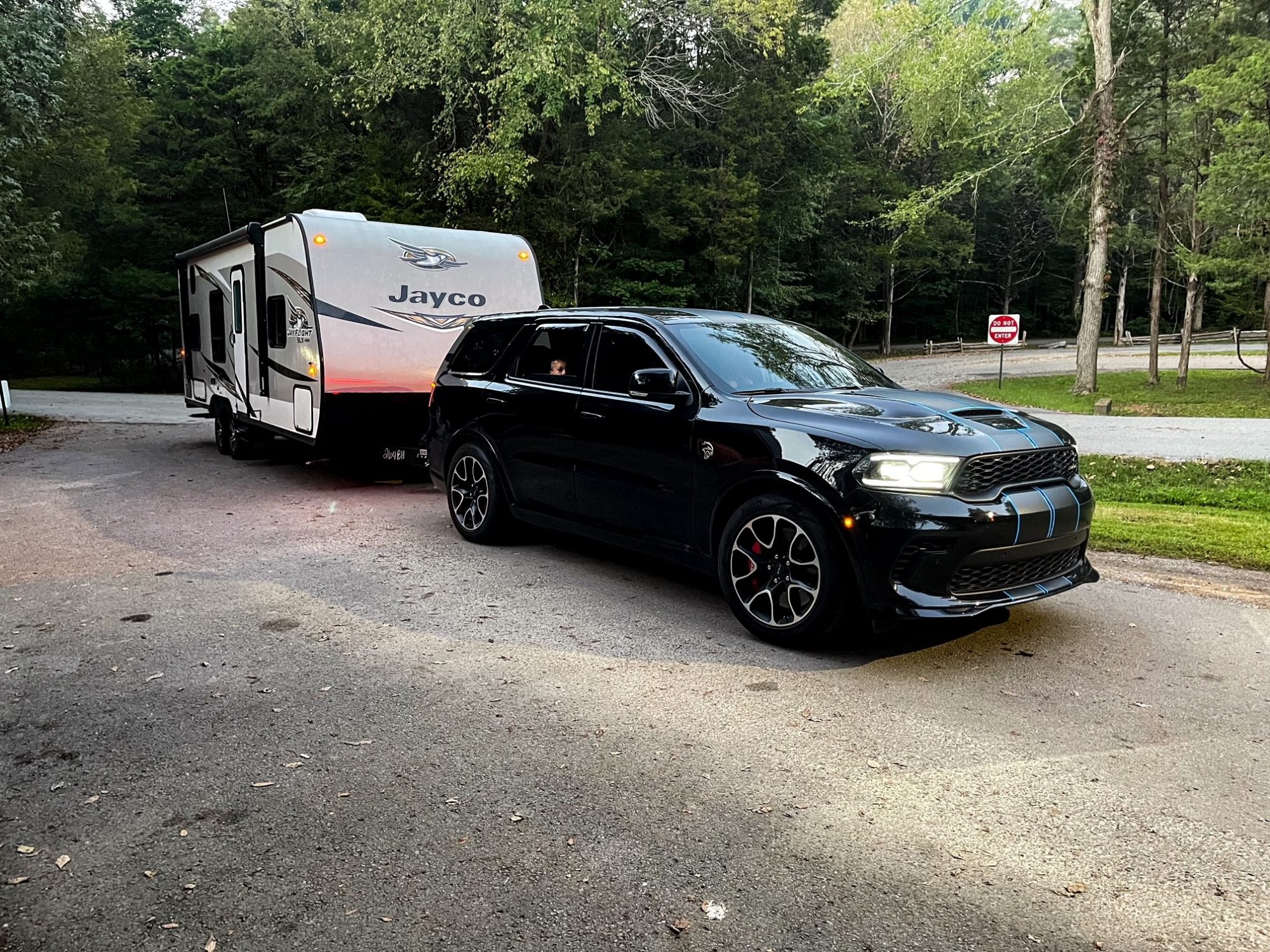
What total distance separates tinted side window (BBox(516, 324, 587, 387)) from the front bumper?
260 cm

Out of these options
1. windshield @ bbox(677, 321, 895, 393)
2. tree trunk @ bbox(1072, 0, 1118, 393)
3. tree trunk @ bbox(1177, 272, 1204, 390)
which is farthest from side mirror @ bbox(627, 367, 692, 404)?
tree trunk @ bbox(1177, 272, 1204, 390)

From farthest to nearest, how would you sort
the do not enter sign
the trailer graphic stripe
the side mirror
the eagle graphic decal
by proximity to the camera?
the do not enter sign, the eagle graphic decal, the trailer graphic stripe, the side mirror

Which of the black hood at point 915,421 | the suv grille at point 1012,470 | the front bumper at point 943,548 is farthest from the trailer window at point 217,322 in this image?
the suv grille at point 1012,470

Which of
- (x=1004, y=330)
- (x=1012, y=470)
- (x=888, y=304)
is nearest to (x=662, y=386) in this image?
(x=1012, y=470)

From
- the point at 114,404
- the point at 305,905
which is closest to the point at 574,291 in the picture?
the point at 114,404

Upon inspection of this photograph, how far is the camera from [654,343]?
5996 millimetres

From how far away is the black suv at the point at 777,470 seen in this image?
4555 millimetres

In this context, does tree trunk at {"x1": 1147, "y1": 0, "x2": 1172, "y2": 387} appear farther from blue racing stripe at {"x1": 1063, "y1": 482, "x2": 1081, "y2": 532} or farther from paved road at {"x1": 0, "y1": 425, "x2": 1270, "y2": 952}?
blue racing stripe at {"x1": 1063, "y1": 482, "x2": 1081, "y2": 532}

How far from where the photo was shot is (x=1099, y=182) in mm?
23281

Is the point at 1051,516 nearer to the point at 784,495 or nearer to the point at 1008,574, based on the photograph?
the point at 1008,574

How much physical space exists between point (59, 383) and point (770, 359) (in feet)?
117

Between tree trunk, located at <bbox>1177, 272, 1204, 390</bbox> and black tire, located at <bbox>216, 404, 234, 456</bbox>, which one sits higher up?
tree trunk, located at <bbox>1177, 272, 1204, 390</bbox>

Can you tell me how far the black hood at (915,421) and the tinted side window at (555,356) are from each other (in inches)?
64.8

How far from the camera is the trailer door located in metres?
11.2
